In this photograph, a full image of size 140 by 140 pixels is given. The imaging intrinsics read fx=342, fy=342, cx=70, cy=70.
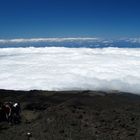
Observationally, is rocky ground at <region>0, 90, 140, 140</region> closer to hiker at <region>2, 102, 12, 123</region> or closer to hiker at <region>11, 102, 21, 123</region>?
hiker at <region>11, 102, 21, 123</region>

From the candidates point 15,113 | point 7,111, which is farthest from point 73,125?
point 7,111

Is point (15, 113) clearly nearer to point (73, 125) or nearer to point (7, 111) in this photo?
point (7, 111)

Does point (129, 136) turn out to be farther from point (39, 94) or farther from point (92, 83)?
point (92, 83)

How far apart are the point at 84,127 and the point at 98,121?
6.19ft

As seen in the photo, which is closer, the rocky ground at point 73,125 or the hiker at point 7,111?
the rocky ground at point 73,125

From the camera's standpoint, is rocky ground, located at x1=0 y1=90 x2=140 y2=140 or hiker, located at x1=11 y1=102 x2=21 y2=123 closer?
rocky ground, located at x1=0 y1=90 x2=140 y2=140

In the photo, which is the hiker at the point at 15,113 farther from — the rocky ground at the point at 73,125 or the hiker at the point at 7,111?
the rocky ground at the point at 73,125

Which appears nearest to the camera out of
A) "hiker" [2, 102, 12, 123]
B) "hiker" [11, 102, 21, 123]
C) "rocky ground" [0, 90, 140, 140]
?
"rocky ground" [0, 90, 140, 140]

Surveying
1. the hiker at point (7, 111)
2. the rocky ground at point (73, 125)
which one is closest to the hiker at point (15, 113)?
the hiker at point (7, 111)

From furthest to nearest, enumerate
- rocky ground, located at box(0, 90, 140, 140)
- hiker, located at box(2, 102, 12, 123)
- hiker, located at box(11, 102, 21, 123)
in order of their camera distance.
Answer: hiker, located at box(11, 102, 21, 123) < hiker, located at box(2, 102, 12, 123) < rocky ground, located at box(0, 90, 140, 140)

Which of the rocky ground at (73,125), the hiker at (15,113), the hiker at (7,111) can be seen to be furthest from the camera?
the hiker at (15,113)

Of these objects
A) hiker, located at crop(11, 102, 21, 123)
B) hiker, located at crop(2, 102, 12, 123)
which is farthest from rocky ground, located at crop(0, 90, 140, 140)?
hiker, located at crop(2, 102, 12, 123)

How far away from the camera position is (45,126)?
91.5 ft

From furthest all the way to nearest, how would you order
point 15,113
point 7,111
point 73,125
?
point 15,113
point 7,111
point 73,125
